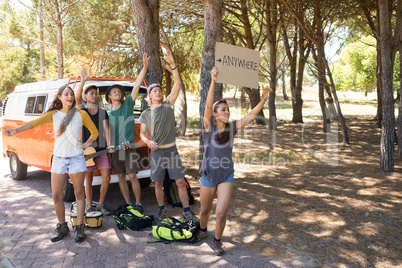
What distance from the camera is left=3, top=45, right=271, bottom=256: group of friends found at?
14.4 feet

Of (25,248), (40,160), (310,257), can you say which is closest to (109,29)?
(40,160)

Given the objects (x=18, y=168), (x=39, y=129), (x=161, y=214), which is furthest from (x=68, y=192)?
(x=18, y=168)

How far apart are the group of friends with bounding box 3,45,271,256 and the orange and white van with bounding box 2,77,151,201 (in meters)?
0.53

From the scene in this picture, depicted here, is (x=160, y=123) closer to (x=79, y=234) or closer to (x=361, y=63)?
(x=79, y=234)

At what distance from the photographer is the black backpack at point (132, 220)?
5344 mm

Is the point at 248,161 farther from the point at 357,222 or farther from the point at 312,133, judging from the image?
the point at 312,133

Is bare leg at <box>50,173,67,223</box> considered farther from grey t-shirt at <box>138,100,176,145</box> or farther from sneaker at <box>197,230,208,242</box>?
sneaker at <box>197,230,208,242</box>

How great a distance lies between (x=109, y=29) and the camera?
16.6 m

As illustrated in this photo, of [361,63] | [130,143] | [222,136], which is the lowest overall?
[130,143]

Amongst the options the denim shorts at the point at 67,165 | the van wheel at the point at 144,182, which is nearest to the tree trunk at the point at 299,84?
the van wheel at the point at 144,182

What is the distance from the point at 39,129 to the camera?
22.7ft

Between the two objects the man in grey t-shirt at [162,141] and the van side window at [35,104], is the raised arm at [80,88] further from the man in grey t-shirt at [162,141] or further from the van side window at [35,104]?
the van side window at [35,104]

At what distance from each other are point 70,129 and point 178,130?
11741 mm

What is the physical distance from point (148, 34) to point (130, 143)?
10.1ft
